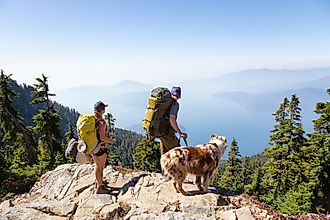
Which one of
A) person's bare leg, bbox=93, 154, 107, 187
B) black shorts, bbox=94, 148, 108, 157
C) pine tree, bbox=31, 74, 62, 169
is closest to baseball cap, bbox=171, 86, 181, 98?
black shorts, bbox=94, 148, 108, 157

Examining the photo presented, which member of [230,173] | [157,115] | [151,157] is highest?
[157,115]

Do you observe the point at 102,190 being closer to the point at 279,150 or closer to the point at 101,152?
the point at 101,152

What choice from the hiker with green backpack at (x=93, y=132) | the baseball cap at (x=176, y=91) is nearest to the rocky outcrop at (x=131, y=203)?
the hiker with green backpack at (x=93, y=132)

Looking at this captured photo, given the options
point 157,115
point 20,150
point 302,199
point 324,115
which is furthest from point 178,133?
point 20,150

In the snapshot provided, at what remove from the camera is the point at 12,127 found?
1153 inches

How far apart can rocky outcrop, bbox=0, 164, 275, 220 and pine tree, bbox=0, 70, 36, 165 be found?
21.2 meters

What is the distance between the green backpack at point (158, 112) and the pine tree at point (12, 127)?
949 inches

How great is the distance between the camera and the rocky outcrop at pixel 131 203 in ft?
23.9

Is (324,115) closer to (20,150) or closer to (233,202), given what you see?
(233,202)

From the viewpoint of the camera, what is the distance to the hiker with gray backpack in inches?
339

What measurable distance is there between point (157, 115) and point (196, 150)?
1.59m

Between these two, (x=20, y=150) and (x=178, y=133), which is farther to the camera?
(x=20, y=150)

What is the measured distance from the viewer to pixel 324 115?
75.5ft

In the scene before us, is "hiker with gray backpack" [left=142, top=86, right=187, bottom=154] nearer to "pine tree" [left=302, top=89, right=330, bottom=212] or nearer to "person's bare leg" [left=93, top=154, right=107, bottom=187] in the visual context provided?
"person's bare leg" [left=93, top=154, right=107, bottom=187]
